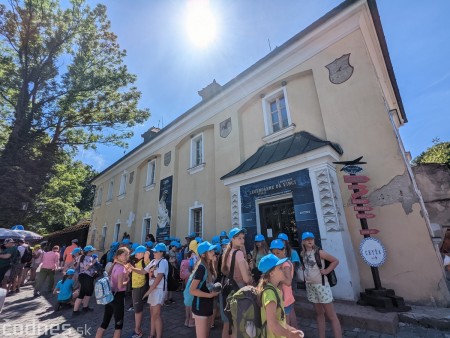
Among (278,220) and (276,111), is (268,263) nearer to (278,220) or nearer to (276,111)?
(278,220)

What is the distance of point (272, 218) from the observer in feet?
25.7

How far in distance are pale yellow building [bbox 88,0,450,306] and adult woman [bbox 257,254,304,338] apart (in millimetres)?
4087

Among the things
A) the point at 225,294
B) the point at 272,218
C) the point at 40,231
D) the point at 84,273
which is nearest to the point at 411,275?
the point at 272,218

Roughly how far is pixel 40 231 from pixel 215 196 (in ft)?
102

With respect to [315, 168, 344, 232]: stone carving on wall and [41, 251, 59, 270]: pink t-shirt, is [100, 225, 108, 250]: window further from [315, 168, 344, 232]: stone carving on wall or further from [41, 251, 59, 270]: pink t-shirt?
[315, 168, 344, 232]: stone carving on wall

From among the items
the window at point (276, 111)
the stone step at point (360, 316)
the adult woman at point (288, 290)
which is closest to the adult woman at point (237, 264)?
the adult woman at point (288, 290)

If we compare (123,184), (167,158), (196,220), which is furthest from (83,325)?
(123,184)

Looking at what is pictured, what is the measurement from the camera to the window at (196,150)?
1284 centimetres

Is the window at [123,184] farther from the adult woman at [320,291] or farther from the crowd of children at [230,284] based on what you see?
the adult woman at [320,291]

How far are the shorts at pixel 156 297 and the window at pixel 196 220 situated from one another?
694 cm

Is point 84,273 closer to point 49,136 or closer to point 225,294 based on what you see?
point 225,294

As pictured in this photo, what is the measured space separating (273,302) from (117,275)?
3202 millimetres

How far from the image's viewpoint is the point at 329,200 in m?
6.13

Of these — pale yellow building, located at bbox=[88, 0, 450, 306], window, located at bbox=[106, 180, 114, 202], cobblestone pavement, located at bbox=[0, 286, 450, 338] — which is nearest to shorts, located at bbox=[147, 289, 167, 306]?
cobblestone pavement, located at bbox=[0, 286, 450, 338]
